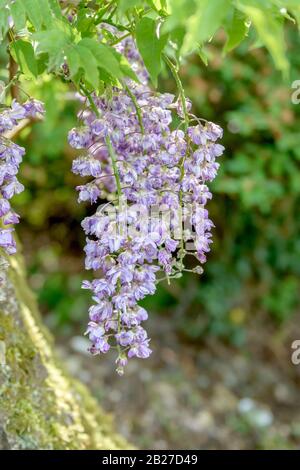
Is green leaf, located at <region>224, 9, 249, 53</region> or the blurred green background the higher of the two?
the blurred green background

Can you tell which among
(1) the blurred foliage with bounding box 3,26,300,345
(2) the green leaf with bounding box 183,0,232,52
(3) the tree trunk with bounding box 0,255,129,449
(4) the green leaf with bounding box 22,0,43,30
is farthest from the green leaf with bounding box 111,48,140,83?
(1) the blurred foliage with bounding box 3,26,300,345

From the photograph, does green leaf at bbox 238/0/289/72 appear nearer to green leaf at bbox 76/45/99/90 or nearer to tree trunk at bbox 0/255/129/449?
green leaf at bbox 76/45/99/90

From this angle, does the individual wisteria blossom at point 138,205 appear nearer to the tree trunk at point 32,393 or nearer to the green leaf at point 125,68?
the green leaf at point 125,68

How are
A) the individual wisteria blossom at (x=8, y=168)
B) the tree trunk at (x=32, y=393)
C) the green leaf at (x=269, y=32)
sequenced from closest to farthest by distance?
the green leaf at (x=269, y=32) → the individual wisteria blossom at (x=8, y=168) → the tree trunk at (x=32, y=393)

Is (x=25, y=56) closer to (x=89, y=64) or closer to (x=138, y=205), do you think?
(x=89, y=64)

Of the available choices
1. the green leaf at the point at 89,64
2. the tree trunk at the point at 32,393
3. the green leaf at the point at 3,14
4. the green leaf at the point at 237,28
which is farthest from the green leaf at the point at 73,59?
the tree trunk at the point at 32,393

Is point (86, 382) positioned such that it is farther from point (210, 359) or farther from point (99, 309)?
point (99, 309)
